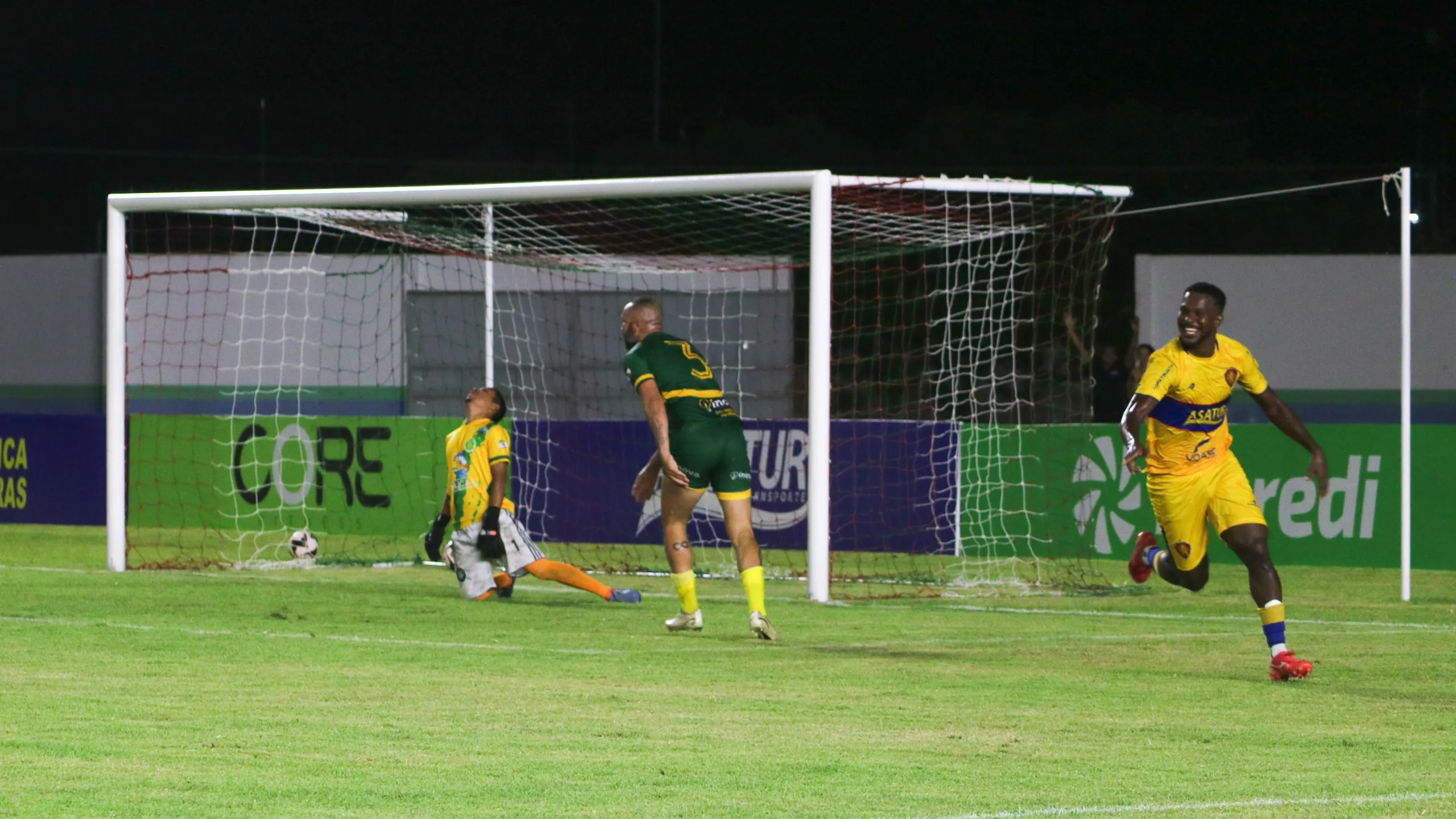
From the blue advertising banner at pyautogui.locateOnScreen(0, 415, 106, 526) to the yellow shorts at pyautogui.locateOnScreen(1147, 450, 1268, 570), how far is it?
1425cm

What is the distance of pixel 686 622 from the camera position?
1202 centimetres

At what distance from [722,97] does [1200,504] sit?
2413cm

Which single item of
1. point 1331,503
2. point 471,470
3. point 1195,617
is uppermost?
point 471,470

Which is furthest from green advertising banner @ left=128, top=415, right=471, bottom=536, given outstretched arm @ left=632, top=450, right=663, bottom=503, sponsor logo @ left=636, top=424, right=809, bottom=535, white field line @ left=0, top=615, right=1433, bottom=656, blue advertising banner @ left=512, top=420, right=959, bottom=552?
outstretched arm @ left=632, top=450, right=663, bottom=503

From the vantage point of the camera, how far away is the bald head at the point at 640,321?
12.0 m

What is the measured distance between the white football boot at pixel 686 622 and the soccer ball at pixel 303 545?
5710mm

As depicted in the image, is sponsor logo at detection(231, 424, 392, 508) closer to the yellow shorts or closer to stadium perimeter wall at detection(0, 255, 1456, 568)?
stadium perimeter wall at detection(0, 255, 1456, 568)

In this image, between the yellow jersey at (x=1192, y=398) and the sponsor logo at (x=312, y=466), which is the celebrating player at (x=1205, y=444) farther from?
the sponsor logo at (x=312, y=466)

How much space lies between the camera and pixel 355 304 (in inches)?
972

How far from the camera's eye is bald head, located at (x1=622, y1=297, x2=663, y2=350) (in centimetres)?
1201

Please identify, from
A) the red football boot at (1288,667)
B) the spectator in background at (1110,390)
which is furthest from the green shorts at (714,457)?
the spectator in background at (1110,390)

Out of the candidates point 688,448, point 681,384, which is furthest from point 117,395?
point 688,448

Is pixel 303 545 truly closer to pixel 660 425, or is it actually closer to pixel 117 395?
pixel 117 395

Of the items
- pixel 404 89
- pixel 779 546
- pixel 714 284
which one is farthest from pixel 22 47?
pixel 779 546
